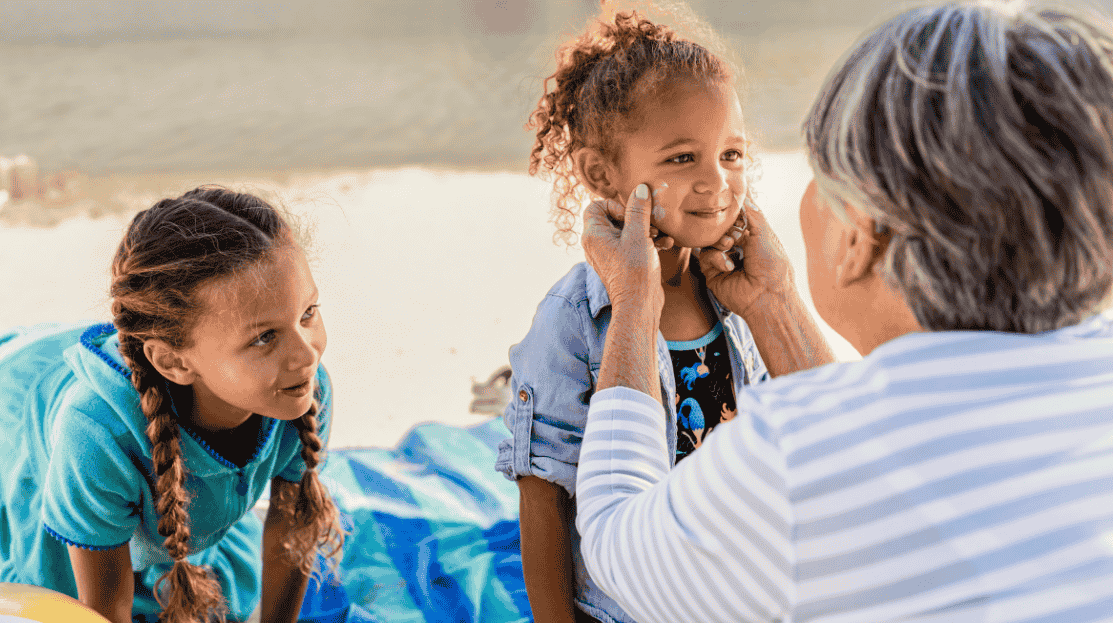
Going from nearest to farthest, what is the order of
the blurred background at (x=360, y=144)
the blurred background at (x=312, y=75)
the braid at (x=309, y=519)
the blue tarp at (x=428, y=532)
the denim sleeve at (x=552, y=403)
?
1. the denim sleeve at (x=552, y=403)
2. the braid at (x=309, y=519)
3. the blue tarp at (x=428, y=532)
4. the blurred background at (x=360, y=144)
5. the blurred background at (x=312, y=75)

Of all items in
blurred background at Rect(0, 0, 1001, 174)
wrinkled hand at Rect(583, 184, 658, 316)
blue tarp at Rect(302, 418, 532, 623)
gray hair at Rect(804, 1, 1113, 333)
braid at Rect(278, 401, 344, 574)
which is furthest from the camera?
blurred background at Rect(0, 0, 1001, 174)

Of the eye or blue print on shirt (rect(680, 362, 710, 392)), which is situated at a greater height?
the eye

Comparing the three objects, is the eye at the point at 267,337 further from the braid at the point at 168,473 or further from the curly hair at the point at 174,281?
the braid at the point at 168,473

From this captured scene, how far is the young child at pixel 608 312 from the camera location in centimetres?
161

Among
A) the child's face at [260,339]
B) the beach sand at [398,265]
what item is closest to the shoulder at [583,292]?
the child's face at [260,339]

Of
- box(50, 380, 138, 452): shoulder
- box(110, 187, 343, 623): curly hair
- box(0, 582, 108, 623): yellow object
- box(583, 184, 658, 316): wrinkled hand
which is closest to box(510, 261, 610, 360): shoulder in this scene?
box(583, 184, 658, 316): wrinkled hand

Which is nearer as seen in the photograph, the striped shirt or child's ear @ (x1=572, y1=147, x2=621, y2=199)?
the striped shirt

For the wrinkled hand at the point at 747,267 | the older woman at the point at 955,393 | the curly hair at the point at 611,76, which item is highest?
the curly hair at the point at 611,76

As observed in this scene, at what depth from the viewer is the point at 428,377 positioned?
3.96 metres

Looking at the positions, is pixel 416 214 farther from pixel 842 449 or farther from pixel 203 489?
pixel 842 449

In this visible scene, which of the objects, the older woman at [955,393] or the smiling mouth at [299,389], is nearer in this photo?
the older woman at [955,393]

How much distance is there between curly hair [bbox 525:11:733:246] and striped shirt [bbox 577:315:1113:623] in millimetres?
883

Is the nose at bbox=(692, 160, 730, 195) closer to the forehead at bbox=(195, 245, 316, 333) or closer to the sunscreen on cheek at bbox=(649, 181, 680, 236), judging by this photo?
the sunscreen on cheek at bbox=(649, 181, 680, 236)

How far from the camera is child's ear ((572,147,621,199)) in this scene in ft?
5.74
